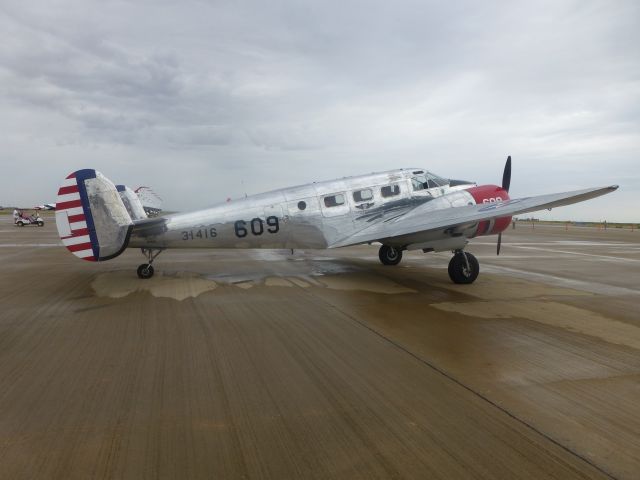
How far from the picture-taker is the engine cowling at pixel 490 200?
1120 centimetres

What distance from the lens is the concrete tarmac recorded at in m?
3.15

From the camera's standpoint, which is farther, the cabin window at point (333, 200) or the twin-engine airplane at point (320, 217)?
the cabin window at point (333, 200)

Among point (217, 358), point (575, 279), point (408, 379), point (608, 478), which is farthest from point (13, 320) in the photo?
point (575, 279)

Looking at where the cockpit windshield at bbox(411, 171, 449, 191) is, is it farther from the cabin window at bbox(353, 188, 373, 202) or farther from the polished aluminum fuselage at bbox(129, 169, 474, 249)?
the cabin window at bbox(353, 188, 373, 202)

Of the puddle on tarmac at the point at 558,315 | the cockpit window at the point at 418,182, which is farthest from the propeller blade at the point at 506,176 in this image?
the puddle on tarmac at the point at 558,315

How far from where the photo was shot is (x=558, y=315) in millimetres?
7781

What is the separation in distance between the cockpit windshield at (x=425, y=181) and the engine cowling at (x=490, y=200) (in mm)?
992

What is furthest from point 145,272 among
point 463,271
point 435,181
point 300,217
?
point 435,181

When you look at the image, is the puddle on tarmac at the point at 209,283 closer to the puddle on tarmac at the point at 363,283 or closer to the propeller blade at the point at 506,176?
the puddle on tarmac at the point at 363,283

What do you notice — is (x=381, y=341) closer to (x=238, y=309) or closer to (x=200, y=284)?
(x=238, y=309)

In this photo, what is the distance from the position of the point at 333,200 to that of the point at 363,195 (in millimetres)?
980

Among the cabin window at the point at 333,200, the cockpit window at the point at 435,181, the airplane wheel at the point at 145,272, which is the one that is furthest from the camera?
the cockpit window at the point at 435,181

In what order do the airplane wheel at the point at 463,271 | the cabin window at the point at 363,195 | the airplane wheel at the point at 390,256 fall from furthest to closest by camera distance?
the airplane wheel at the point at 390,256, the cabin window at the point at 363,195, the airplane wheel at the point at 463,271

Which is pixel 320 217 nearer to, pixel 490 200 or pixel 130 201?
pixel 490 200
